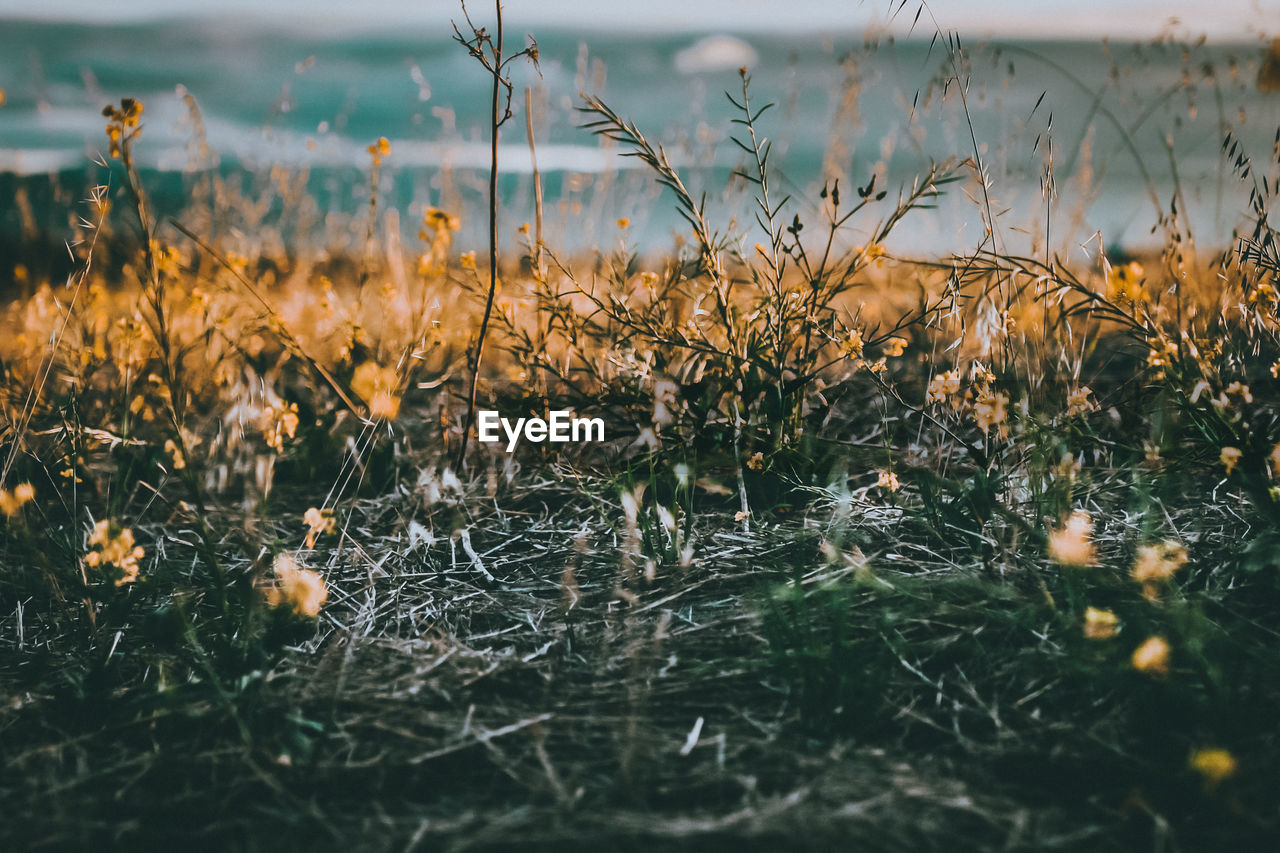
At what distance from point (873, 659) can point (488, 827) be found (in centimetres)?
68

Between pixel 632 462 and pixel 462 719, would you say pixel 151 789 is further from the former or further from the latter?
pixel 632 462

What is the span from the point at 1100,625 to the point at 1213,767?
1.15ft

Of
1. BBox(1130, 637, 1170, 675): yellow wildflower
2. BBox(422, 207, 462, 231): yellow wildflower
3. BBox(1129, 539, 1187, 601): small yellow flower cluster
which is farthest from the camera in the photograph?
BBox(422, 207, 462, 231): yellow wildflower

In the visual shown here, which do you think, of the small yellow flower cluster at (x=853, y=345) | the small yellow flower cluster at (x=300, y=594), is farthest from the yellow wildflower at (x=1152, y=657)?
the small yellow flower cluster at (x=300, y=594)

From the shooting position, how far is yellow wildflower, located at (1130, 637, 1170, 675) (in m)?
1.22

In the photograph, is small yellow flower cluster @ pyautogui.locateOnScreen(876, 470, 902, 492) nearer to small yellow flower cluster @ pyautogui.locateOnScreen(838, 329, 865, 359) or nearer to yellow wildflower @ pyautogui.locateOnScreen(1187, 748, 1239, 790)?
small yellow flower cluster @ pyautogui.locateOnScreen(838, 329, 865, 359)

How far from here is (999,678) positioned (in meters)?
1.30

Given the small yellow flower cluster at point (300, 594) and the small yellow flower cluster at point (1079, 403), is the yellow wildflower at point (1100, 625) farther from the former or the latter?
the small yellow flower cluster at point (300, 594)

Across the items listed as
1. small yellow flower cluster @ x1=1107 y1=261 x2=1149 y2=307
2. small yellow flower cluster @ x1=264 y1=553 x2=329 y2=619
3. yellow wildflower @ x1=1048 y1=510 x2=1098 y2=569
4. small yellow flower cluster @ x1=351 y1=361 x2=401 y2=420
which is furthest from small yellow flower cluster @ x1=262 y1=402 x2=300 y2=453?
small yellow flower cluster @ x1=1107 y1=261 x2=1149 y2=307

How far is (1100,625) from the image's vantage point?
1366mm

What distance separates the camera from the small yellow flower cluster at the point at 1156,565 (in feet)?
4.97

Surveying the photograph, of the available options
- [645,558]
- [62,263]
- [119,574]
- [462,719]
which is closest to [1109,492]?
[645,558]

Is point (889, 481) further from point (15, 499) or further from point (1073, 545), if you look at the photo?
point (15, 499)

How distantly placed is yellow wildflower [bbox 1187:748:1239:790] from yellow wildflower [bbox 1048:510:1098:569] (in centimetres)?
54
